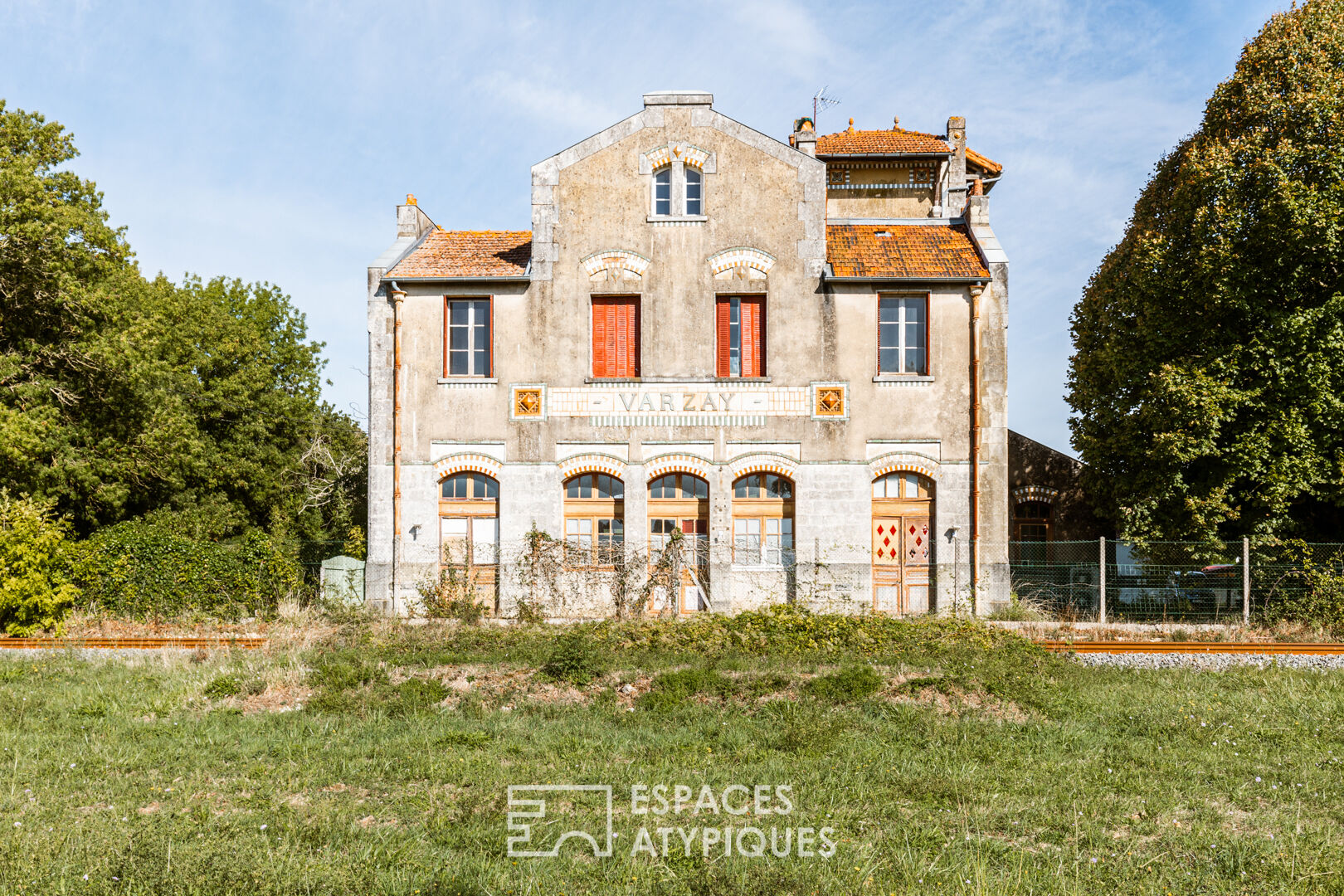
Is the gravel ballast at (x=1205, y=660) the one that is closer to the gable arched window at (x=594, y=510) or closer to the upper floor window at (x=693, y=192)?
the gable arched window at (x=594, y=510)

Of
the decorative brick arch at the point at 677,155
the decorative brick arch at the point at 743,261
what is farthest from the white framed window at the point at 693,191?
the decorative brick arch at the point at 743,261

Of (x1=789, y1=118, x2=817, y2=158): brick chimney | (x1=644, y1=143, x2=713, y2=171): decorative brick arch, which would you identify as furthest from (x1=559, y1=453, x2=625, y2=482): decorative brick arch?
(x1=789, y1=118, x2=817, y2=158): brick chimney

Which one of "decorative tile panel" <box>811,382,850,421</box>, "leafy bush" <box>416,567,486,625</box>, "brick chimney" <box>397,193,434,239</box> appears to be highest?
"brick chimney" <box>397,193,434,239</box>

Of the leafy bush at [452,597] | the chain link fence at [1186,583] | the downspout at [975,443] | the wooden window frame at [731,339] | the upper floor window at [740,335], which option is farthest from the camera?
the upper floor window at [740,335]

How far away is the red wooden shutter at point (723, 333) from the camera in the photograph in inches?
704

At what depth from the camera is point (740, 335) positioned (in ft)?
58.9

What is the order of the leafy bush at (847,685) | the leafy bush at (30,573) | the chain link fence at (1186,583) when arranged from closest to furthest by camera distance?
1. the leafy bush at (847,685)
2. the leafy bush at (30,573)
3. the chain link fence at (1186,583)

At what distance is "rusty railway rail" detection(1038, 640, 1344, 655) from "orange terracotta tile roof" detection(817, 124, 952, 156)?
17320 millimetres

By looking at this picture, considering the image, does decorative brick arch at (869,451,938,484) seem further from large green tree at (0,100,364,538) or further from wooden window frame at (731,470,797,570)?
large green tree at (0,100,364,538)

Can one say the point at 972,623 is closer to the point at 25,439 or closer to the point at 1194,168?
the point at 1194,168

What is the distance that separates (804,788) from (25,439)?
17.4 meters

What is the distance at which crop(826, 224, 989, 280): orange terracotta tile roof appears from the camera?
17516mm

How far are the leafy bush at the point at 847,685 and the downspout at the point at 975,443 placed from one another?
7011 mm

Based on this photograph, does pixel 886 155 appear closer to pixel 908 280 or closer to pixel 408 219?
pixel 908 280
